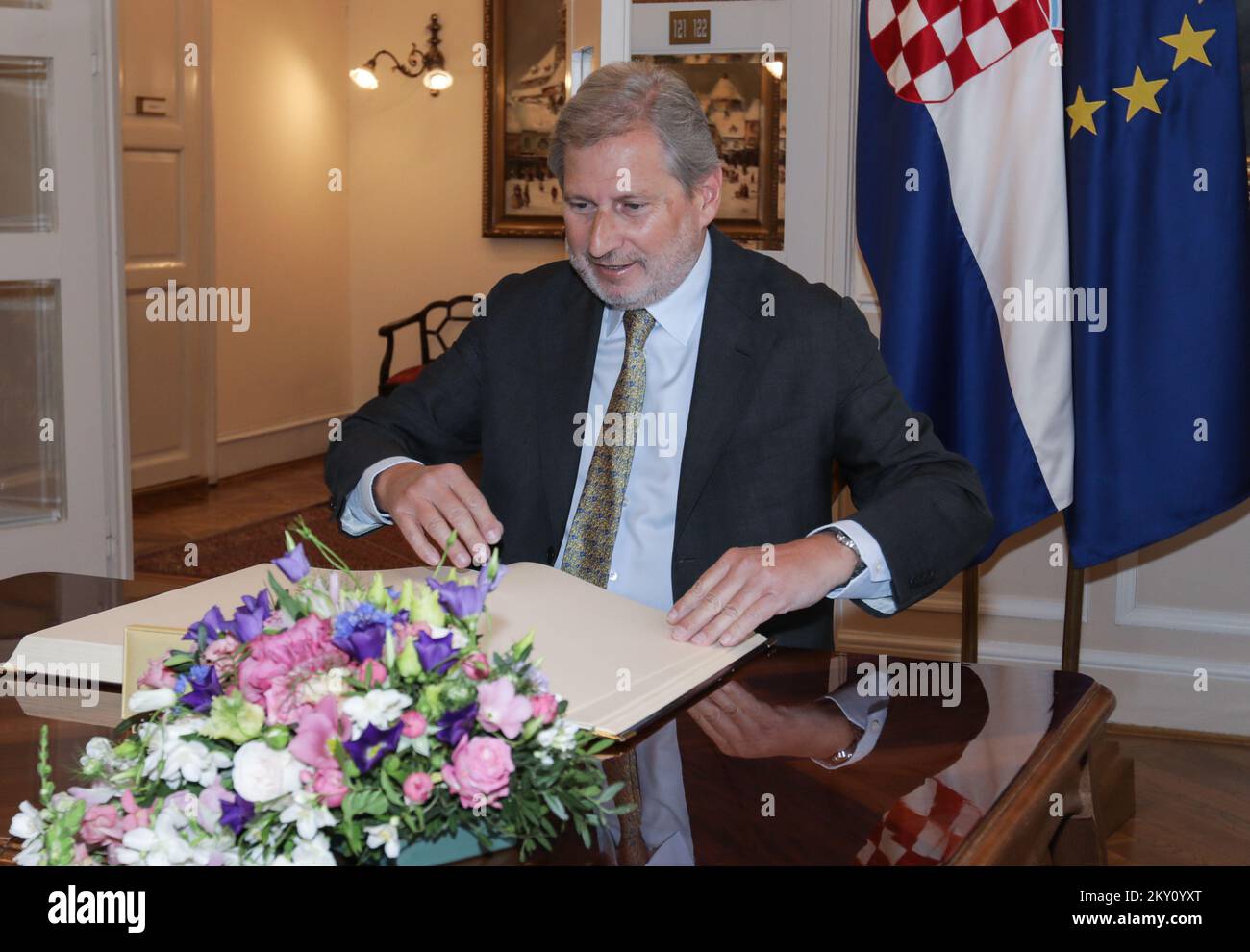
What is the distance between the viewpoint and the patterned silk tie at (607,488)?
6.56 ft

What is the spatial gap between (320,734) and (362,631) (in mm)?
76

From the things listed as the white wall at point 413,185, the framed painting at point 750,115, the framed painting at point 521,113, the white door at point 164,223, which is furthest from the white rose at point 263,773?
the white wall at point 413,185

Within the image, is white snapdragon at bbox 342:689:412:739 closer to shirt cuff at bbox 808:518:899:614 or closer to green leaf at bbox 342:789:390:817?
green leaf at bbox 342:789:390:817

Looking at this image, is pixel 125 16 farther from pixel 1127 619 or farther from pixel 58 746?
pixel 58 746

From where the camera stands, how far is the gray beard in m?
2.03

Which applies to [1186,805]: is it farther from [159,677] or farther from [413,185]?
[413,185]

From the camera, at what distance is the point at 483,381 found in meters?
2.23

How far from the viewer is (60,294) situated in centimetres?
396

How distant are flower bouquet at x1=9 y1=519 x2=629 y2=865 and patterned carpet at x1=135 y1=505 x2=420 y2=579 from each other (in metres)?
4.30

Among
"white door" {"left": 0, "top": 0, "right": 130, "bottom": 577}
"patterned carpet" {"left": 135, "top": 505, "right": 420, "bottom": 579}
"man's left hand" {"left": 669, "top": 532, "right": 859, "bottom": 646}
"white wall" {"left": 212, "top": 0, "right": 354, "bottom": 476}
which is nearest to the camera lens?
"man's left hand" {"left": 669, "top": 532, "right": 859, "bottom": 646}

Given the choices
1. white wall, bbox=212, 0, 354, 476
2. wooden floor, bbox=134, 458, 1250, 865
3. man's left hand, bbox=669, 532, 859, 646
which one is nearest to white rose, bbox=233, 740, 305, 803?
man's left hand, bbox=669, 532, 859, 646

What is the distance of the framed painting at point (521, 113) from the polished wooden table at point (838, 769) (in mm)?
6692

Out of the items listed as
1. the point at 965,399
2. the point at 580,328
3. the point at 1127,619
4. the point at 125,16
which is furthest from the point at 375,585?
the point at 125,16

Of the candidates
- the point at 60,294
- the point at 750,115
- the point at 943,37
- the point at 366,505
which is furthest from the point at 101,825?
the point at 60,294
